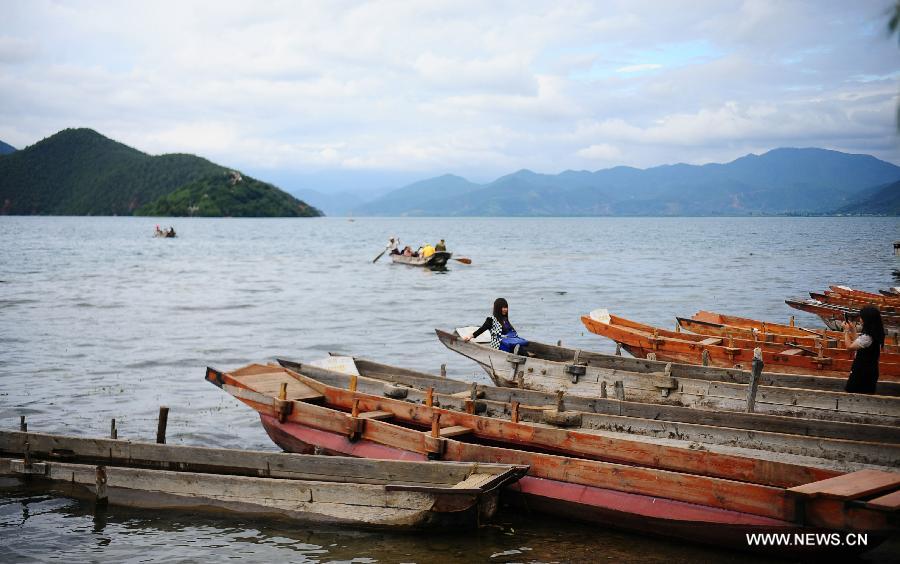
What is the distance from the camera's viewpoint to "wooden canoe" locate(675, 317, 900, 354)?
1494 cm

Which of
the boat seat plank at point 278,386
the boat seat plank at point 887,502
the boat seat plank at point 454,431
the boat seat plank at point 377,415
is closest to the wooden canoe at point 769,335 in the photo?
the boat seat plank at point 454,431

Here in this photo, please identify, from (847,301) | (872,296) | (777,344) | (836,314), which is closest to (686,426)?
(777,344)

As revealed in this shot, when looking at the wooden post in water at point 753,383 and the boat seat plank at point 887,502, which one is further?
the wooden post in water at point 753,383

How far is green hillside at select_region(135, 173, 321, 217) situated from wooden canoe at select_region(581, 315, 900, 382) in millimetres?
178652

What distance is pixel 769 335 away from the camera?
628 inches

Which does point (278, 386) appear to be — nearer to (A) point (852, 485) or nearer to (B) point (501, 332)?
(B) point (501, 332)

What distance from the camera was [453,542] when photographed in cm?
848

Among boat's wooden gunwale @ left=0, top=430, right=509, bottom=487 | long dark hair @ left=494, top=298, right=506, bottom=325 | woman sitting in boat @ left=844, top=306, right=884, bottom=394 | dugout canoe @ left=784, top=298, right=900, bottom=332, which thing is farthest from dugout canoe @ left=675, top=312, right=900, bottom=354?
boat's wooden gunwale @ left=0, top=430, right=509, bottom=487

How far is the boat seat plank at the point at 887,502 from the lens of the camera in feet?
21.8

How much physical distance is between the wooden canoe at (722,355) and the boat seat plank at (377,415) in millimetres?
5833

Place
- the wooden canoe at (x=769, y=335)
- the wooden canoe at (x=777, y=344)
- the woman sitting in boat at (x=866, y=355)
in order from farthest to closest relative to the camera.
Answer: the wooden canoe at (x=769, y=335), the wooden canoe at (x=777, y=344), the woman sitting in boat at (x=866, y=355)

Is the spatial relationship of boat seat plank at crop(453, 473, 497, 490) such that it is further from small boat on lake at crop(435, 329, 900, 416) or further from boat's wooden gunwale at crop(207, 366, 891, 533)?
small boat on lake at crop(435, 329, 900, 416)

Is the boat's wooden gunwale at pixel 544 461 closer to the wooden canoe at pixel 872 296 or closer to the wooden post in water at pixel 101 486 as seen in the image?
the wooden post in water at pixel 101 486

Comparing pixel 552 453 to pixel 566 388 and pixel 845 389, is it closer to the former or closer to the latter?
pixel 566 388
